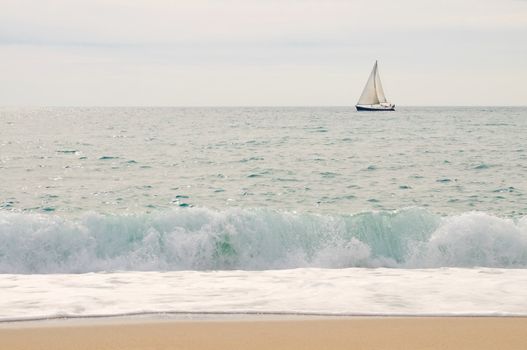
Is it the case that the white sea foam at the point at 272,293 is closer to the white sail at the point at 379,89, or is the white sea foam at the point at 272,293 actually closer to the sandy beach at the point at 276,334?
the sandy beach at the point at 276,334

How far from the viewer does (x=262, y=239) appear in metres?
13.7

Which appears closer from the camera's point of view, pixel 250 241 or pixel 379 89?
pixel 250 241

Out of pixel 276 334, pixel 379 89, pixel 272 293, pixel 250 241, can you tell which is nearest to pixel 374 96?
pixel 379 89

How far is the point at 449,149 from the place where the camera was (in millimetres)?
37375

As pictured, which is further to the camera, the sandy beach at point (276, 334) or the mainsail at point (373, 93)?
the mainsail at point (373, 93)

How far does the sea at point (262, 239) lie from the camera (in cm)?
840

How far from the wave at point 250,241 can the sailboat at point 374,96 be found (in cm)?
8211

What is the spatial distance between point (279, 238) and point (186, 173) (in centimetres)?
1288

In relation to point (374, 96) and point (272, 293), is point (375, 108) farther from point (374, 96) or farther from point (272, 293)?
point (272, 293)

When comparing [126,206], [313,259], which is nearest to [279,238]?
[313,259]

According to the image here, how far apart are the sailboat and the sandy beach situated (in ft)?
293

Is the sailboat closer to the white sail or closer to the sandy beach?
the white sail

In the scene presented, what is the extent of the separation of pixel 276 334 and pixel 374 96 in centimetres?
9479

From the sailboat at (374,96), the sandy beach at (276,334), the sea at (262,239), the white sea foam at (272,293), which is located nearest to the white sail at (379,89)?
the sailboat at (374,96)
